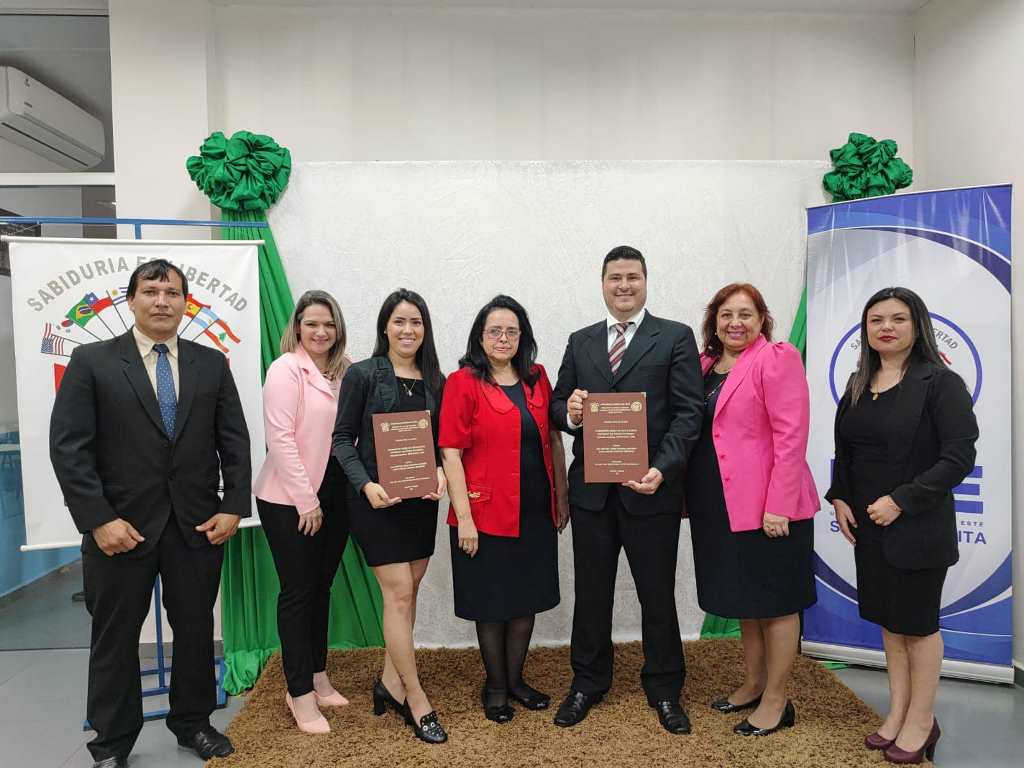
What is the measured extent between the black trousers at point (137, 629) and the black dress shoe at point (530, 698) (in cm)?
117

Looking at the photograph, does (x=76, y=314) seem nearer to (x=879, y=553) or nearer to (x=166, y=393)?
(x=166, y=393)

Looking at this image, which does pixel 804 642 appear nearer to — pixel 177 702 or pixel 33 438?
pixel 177 702

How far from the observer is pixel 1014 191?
312cm

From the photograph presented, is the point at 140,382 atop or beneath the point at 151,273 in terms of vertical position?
beneath

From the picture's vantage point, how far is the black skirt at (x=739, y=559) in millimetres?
2434

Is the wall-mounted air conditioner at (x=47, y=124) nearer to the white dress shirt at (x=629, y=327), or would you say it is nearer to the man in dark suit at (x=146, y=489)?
the man in dark suit at (x=146, y=489)

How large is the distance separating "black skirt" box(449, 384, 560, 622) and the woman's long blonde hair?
70cm

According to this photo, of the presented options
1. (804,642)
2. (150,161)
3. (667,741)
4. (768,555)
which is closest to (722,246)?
(768,555)

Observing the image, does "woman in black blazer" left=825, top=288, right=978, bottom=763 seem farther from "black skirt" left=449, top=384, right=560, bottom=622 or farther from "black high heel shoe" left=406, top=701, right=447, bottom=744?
"black high heel shoe" left=406, top=701, right=447, bottom=744

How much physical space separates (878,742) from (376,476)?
205cm

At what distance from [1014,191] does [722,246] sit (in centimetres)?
130

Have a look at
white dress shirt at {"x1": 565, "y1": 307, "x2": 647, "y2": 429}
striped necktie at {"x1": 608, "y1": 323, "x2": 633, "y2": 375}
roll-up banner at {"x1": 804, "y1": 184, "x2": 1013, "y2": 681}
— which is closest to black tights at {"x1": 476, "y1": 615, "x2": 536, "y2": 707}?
white dress shirt at {"x1": 565, "y1": 307, "x2": 647, "y2": 429}

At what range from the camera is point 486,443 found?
2.51 metres

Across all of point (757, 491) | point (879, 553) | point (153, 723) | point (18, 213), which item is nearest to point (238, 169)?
point (18, 213)
